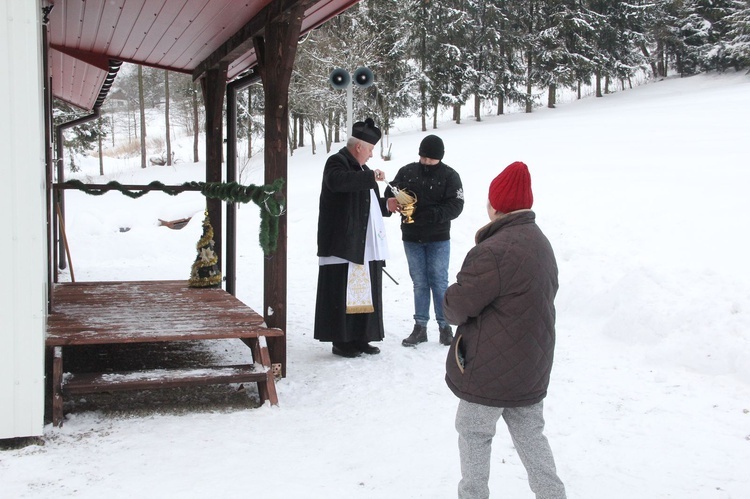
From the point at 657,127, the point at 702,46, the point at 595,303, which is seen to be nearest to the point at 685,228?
the point at 595,303

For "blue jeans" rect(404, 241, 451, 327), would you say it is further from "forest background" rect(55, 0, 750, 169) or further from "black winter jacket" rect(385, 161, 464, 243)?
"forest background" rect(55, 0, 750, 169)

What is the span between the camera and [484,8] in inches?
1266

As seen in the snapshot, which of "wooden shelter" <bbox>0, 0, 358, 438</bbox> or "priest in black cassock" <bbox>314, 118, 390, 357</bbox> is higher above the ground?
"wooden shelter" <bbox>0, 0, 358, 438</bbox>

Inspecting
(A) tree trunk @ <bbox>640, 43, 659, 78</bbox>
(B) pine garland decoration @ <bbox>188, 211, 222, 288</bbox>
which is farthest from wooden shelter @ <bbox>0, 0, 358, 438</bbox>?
(A) tree trunk @ <bbox>640, 43, 659, 78</bbox>

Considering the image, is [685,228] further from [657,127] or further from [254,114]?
[254,114]

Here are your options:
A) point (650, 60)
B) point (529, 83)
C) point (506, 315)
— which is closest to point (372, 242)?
point (506, 315)

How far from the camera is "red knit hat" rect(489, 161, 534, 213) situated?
8.70ft

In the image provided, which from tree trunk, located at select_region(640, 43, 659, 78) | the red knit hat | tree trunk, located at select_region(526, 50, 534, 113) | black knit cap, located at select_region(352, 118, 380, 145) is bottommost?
the red knit hat

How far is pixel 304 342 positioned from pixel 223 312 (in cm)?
114

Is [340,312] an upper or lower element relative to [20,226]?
lower

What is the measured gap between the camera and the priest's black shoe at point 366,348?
225 inches

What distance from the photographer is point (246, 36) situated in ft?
18.6

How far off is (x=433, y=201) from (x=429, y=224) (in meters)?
0.21

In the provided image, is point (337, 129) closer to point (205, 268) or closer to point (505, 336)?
point (205, 268)
